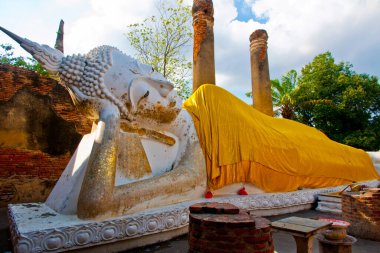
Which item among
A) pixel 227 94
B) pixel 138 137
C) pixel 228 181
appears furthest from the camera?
pixel 227 94

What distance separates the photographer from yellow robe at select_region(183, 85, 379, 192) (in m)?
3.70

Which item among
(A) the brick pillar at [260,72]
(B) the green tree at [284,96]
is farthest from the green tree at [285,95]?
(A) the brick pillar at [260,72]

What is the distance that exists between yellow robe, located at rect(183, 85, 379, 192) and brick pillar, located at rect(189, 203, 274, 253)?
202cm

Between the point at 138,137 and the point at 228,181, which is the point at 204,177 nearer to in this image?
the point at 228,181

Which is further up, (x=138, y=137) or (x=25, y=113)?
(x=25, y=113)

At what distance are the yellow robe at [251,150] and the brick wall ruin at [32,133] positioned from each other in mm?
3431

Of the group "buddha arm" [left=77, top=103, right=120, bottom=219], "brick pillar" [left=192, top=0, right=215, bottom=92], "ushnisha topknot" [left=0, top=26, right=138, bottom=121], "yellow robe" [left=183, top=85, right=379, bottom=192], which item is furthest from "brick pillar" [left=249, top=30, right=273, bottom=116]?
"buddha arm" [left=77, top=103, right=120, bottom=219]

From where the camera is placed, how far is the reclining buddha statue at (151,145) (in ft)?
8.23

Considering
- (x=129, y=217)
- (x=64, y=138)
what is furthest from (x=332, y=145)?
(x=64, y=138)

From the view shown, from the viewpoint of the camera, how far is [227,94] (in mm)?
4375

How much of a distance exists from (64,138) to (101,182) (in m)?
4.25

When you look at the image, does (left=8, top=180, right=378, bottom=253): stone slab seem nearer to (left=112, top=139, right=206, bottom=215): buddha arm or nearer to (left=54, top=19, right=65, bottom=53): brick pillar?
(left=112, top=139, right=206, bottom=215): buddha arm

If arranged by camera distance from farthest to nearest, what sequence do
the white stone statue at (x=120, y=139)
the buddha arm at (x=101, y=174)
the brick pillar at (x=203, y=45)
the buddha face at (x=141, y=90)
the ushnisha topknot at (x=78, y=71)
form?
1. the brick pillar at (x=203, y=45)
2. the buddha face at (x=141, y=90)
3. the ushnisha topknot at (x=78, y=71)
4. the white stone statue at (x=120, y=139)
5. the buddha arm at (x=101, y=174)

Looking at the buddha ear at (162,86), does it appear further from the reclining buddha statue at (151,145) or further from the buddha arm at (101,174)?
the buddha arm at (101,174)
